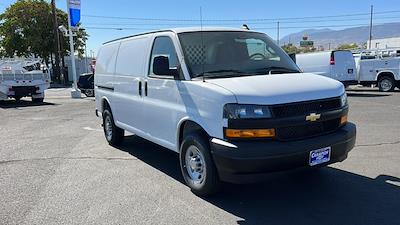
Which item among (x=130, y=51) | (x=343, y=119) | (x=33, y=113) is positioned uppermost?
(x=130, y=51)

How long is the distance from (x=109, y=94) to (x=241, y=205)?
4.06 m

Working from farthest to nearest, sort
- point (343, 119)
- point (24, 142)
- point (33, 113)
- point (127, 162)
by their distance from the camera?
point (33, 113), point (24, 142), point (127, 162), point (343, 119)

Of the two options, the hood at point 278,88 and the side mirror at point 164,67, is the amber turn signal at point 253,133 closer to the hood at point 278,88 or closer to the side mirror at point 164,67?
the hood at point 278,88

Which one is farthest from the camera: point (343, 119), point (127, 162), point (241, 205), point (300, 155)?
point (127, 162)

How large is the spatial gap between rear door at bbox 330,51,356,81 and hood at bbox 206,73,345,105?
1434 cm

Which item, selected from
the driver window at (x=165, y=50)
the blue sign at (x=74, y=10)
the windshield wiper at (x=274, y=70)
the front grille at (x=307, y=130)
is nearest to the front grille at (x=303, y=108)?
the front grille at (x=307, y=130)

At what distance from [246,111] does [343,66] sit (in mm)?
15806

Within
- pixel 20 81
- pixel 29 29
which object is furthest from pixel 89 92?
pixel 29 29

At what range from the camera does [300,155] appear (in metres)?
4.49

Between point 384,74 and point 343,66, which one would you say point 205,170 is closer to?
point 343,66

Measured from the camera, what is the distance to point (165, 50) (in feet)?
19.3

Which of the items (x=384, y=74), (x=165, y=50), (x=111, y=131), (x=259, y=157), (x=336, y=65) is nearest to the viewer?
(x=259, y=157)

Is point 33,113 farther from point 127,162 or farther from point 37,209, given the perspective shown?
point 37,209

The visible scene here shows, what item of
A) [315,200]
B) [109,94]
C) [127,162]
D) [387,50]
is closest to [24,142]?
[109,94]
